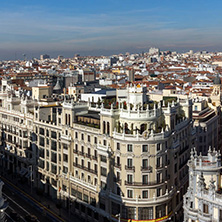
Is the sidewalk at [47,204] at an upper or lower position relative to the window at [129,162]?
lower

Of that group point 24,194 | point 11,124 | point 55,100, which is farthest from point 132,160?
point 11,124

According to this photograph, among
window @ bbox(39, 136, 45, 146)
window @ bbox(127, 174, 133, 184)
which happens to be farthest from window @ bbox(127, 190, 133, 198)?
window @ bbox(39, 136, 45, 146)

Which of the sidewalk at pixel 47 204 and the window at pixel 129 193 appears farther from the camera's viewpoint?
the sidewalk at pixel 47 204

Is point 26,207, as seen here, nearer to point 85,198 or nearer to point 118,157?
point 85,198

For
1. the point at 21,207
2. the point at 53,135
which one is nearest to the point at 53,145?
the point at 53,135

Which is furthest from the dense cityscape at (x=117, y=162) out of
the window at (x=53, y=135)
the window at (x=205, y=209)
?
the window at (x=53, y=135)

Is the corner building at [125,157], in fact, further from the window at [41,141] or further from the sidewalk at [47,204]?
the window at [41,141]

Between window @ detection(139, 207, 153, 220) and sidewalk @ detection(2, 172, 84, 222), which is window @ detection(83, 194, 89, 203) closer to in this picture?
sidewalk @ detection(2, 172, 84, 222)

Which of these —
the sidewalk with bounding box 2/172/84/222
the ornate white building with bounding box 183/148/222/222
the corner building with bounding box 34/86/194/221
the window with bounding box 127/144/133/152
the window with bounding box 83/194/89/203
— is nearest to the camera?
the ornate white building with bounding box 183/148/222/222
